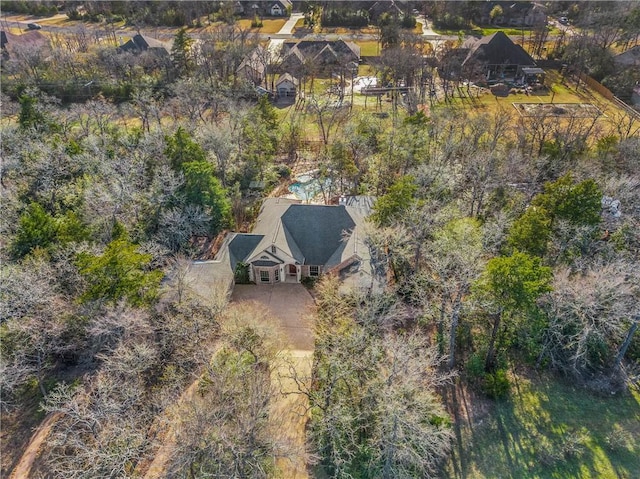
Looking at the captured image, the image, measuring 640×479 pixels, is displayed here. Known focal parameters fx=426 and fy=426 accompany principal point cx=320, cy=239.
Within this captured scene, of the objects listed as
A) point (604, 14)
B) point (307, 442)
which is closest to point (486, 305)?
point (307, 442)

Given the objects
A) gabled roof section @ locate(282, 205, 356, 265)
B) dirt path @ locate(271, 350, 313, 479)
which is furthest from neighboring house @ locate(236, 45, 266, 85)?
dirt path @ locate(271, 350, 313, 479)

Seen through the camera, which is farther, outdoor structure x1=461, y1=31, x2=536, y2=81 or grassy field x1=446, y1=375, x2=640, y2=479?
outdoor structure x1=461, y1=31, x2=536, y2=81

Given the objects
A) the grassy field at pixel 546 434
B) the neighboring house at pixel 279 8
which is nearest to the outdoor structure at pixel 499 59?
the neighboring house at pixel 279 8

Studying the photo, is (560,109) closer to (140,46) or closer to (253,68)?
(253,68)

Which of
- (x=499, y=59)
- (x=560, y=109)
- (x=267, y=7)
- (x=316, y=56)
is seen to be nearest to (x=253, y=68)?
(x=316, y=56)

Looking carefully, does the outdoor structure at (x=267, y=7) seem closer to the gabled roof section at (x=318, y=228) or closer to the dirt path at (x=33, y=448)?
the gabled roof section at (x=318, y=228)

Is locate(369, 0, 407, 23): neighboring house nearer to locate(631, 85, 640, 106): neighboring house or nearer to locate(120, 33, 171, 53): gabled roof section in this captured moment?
locate(120, 33, 171, 53): gabled roof section
